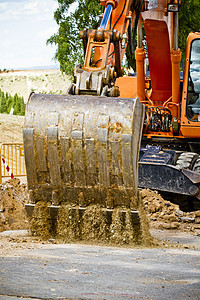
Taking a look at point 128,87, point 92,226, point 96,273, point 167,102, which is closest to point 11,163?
point 128,87

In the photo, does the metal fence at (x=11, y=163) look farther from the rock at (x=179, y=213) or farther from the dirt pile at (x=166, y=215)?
the rock at (x=179, y=213)

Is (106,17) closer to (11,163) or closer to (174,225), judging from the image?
(174,225)

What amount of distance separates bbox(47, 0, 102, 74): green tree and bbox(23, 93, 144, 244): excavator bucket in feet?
58.5

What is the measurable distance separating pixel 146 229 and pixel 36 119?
1.86 meters

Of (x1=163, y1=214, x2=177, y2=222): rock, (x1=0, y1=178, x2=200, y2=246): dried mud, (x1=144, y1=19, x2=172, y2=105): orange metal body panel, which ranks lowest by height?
(x1=163, y1=214, x2=177, y2=222): rock

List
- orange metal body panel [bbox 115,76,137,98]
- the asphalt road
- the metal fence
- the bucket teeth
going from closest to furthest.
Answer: the asphalt road < the bucket teeth < orange metal body panel [bbox 115,76,137,98] < the metal fence

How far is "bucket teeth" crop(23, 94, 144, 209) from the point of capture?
5359 mm

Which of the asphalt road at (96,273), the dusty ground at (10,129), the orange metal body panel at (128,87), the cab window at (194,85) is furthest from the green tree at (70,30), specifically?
the asphalt road at (96,273)

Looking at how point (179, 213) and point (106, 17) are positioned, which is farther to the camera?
point (179, 213)

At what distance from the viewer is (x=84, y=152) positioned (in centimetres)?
546

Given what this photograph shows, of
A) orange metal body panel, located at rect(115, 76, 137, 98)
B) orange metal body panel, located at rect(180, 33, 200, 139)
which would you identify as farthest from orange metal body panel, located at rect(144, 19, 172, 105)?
orange metal body panel, located at rect(115, 76, 137, 98)

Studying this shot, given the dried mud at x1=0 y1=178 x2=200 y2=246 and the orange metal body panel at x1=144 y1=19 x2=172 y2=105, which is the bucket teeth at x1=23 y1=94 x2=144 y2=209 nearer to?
the dried mud at x1=0 y1=178 x2=200 y2=246

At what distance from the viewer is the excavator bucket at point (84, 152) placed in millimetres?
5363

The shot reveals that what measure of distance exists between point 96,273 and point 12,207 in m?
4.52
